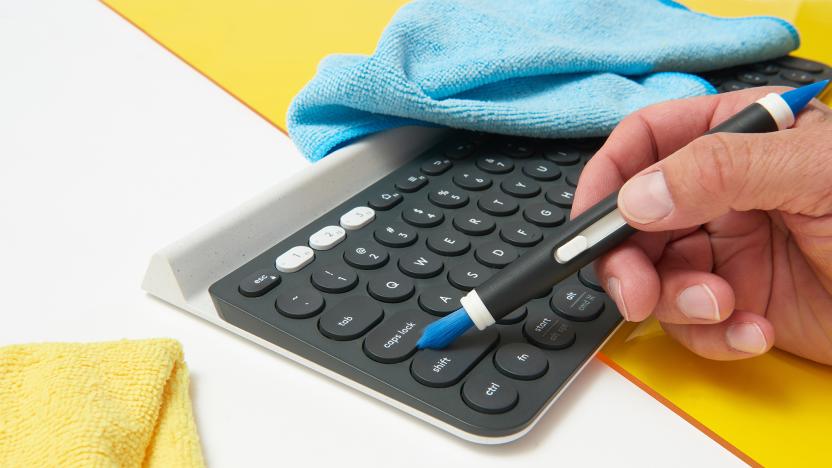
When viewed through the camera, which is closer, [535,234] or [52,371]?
[52,371]

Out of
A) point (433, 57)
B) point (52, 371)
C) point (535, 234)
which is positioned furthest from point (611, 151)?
point (52, 371)

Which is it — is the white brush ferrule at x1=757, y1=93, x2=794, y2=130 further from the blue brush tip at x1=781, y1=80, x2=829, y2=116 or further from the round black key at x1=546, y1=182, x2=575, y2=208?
the round black key at x1=546, y1=182, x2=575, y2=208

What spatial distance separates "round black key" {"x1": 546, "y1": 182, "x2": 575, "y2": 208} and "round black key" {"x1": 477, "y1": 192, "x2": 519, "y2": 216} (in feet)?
0.09

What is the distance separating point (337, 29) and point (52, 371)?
0.59m

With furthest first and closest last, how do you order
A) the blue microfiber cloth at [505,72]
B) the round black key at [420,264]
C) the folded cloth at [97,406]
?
the blue microfiber cloth at [505,72] → the round black key at [420,264] → the folded cloth at [97,406]

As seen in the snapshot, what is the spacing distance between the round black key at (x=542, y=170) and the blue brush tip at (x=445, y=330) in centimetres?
18

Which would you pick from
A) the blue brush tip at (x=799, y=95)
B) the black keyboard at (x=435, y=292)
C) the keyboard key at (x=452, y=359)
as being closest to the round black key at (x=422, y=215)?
the black keyboard at (x=435, y=292)

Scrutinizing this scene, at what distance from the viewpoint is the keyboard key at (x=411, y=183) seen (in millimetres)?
477

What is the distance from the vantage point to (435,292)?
38 cm

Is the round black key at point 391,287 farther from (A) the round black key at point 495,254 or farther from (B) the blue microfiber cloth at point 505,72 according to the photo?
(B) the blue microfiber cloth at point 505,72

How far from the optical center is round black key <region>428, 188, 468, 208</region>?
1.50ft

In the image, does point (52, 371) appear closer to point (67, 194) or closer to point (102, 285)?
point (102, 285)

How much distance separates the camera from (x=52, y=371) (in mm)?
323

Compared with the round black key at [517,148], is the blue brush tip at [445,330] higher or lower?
higher
